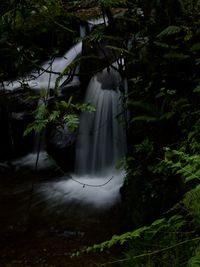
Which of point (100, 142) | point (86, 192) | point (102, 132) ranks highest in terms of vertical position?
point (102, 132)

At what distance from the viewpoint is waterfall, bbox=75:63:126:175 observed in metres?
8.11

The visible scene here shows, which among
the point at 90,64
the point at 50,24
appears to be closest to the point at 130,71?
the point at 50,24

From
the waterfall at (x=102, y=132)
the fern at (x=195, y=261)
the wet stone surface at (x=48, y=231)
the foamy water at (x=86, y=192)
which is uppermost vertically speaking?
the fern at (x=195, y=261)

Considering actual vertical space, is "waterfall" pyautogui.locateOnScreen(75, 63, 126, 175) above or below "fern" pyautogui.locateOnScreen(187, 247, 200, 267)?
below

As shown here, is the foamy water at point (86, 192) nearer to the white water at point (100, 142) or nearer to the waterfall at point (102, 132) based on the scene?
the white water at point (100, 142)

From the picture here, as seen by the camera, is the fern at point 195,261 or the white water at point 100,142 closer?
the fern at point 195,261

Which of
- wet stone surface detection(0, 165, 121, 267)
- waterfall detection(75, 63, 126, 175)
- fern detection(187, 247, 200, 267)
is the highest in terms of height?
fern detection(187, 247, 200, 267)

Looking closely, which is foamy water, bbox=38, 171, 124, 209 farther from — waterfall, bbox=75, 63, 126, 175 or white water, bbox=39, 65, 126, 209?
waterfall, bbox=75, 63, 126, 175

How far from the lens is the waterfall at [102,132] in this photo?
8109 millimetres

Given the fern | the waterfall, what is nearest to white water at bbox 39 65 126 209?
the waterfall

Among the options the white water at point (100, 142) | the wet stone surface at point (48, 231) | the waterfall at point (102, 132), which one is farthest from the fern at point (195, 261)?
the waterfall at point (102, 132)

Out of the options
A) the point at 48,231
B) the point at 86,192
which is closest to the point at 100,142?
the point at 86,192

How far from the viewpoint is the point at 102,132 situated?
27.5ft

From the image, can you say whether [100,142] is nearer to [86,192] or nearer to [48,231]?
[86,192]
